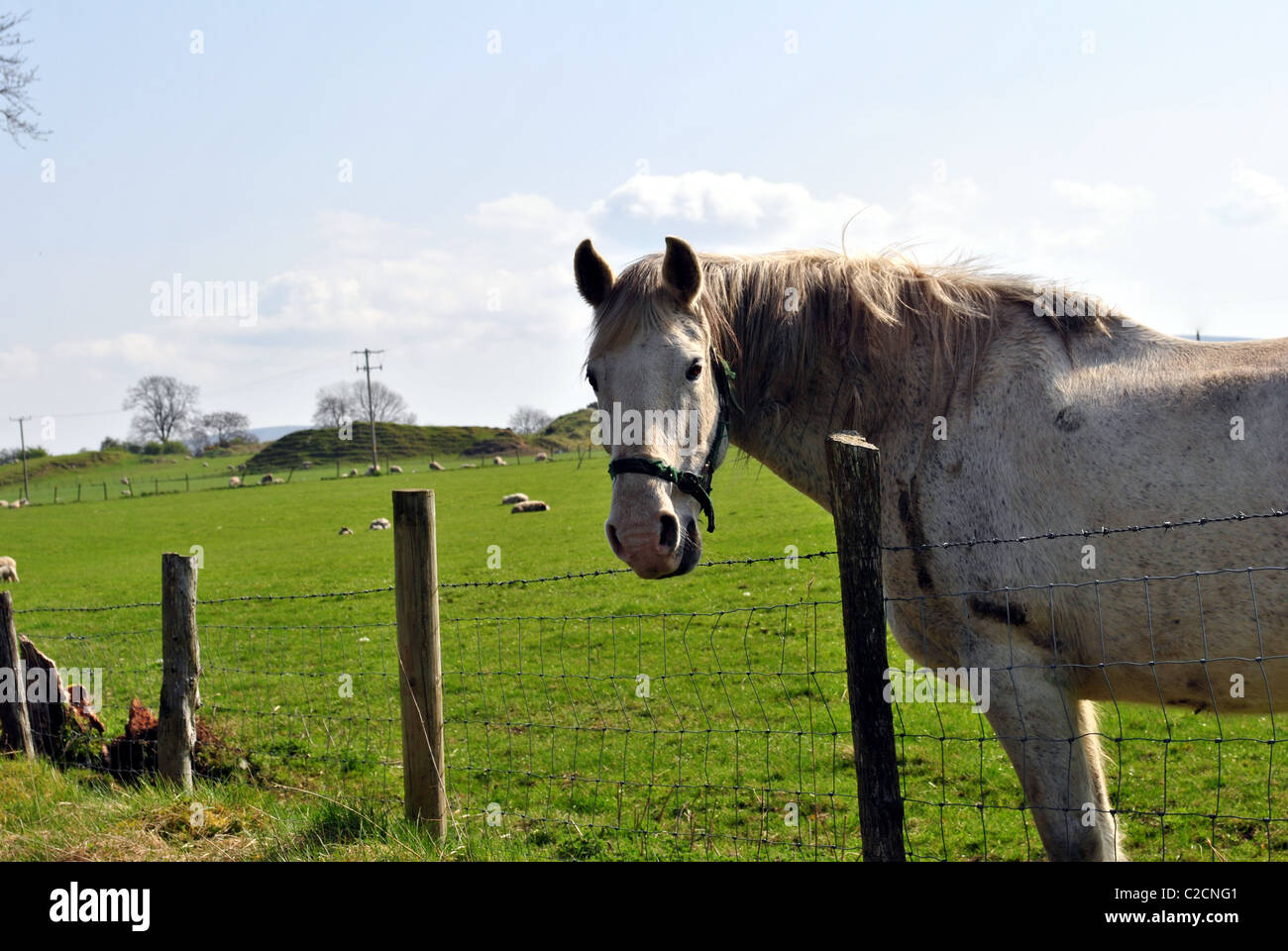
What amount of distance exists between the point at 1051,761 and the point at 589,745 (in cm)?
538

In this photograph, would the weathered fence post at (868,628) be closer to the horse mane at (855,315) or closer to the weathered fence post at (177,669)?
the horse mane at (855,315)

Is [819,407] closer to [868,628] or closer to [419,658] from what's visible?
[868,628]

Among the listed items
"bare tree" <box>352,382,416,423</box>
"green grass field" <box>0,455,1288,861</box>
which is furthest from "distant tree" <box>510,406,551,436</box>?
"green grass field" <box>0,455,1288,861</box>

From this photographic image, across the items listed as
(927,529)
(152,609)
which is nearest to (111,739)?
(927,529)

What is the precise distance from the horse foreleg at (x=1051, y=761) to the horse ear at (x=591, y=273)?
2240 mm

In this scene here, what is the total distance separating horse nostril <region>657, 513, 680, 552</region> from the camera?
3332mm

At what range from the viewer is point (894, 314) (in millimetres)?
4031

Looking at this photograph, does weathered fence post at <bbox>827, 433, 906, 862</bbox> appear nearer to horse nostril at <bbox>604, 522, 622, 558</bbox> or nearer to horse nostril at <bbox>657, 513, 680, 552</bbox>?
horse nostril at <bbox>657, 513, 680, 552</bbox>

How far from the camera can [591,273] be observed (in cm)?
396

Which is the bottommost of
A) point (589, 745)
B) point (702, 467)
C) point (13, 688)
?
point (589, 745)

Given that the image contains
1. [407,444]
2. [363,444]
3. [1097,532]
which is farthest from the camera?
[407,444]

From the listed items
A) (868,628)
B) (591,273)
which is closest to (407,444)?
(591,273)
